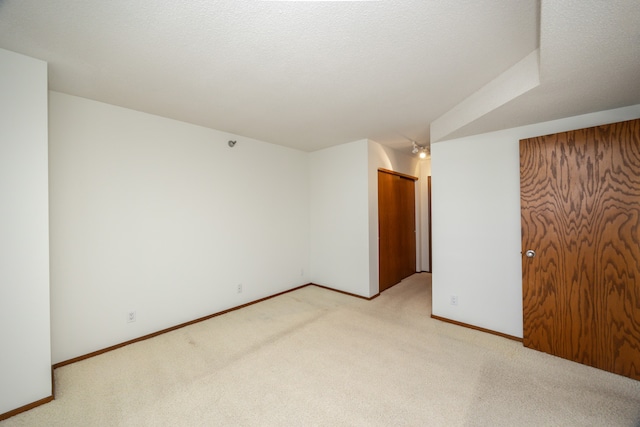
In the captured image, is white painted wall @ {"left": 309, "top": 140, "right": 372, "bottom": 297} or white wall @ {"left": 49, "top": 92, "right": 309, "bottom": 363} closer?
white wall @ {"left": 49, "top": 92, "right": 309, "bottom": 363}

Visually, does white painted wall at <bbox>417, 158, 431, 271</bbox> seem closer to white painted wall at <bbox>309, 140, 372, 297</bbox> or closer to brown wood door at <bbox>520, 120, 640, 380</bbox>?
white painted wall at <bbox>309, 140, 372, 297</bbox>

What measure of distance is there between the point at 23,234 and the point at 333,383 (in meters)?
2.48

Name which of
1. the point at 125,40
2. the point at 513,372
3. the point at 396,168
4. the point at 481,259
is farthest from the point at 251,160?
the point at 513,372

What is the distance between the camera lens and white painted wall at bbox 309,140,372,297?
3.81 meters

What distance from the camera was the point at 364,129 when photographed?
3.31 m

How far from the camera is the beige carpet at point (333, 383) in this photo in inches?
63.6

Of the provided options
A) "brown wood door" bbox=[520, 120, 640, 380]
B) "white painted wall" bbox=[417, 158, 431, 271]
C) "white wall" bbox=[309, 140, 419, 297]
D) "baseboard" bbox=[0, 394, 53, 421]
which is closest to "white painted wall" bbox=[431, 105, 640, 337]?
"brown wood door" bbox=[520, 120, 640, 380]

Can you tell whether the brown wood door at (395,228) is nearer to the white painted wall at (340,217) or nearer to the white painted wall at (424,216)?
the white painted wall at (424,216)

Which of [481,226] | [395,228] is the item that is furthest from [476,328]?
[395,228]

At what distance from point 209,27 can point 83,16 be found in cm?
67

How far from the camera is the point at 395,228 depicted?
4488 millimetres

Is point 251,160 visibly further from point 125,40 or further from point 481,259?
point 481,259

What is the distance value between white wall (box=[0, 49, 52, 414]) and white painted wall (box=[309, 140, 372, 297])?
3.28 m

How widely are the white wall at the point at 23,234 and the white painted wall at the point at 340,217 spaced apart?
328 cm
